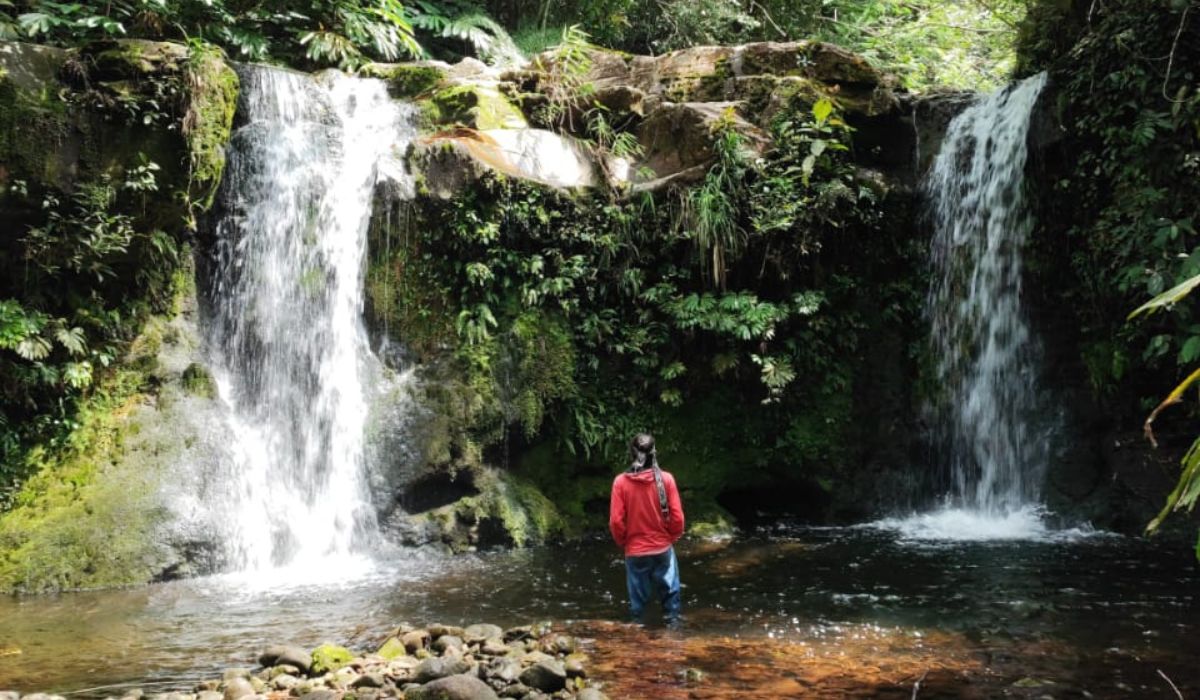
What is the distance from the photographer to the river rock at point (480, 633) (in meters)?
5.36

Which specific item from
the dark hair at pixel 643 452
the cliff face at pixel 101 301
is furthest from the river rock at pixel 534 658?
the cliff face at pixel 101 301

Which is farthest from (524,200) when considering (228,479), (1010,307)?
(1010,307)

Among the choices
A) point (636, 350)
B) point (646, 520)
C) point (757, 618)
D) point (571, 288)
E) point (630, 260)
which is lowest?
point (757, 618)

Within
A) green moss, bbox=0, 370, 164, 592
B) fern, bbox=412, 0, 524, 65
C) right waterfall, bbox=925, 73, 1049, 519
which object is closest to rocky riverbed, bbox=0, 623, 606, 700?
green moss, bbox=0, 370, 164, 592

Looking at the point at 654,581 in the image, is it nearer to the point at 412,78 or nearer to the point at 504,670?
the point at 504,670

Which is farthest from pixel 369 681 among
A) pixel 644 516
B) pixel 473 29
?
pixel 473 29

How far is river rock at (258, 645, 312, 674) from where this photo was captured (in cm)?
498

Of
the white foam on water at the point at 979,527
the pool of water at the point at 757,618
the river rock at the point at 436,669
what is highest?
the river rock at the point at 436,669

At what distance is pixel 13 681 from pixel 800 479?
8183 mm

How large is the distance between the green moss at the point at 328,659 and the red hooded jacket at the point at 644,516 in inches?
75.3

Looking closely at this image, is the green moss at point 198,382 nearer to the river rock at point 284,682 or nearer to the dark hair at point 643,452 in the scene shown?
the river rock at point 284,682

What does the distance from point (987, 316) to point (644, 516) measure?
253 inches

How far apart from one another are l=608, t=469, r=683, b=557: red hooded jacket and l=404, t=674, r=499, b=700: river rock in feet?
5.51

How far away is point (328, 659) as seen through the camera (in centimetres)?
498
